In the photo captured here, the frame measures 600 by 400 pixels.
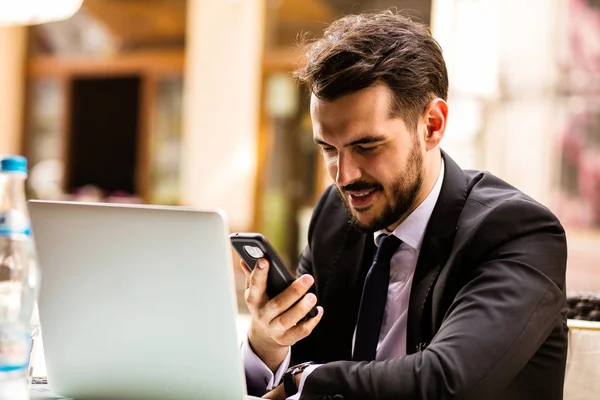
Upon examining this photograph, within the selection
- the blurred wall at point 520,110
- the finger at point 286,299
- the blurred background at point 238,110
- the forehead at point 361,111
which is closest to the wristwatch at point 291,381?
the finger at point 286,299

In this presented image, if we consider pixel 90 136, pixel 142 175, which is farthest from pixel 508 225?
pixel 90 136

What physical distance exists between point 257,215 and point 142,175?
1379 mm

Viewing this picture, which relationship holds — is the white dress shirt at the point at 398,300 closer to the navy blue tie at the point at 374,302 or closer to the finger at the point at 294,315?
the navy blue tie at the point at 374,302

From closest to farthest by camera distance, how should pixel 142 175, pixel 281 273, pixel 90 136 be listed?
pixel 281 273 < pixel 142 175 < pixel 90 136

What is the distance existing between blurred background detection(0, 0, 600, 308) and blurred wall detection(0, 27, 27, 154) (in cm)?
1

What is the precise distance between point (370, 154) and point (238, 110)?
5.36 meters

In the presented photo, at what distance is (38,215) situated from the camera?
1021 millimetres

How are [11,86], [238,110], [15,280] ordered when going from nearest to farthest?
[15,280] < [238,110] < [11,86]

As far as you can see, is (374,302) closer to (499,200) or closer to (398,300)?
(398,300)

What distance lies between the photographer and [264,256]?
47.5 inches

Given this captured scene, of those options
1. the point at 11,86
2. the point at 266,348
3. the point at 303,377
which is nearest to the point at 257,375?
the point at 266,348

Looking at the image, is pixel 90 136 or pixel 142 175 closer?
pixel 142 175

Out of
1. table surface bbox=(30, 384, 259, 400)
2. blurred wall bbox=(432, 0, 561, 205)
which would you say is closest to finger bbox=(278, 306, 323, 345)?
table surface bbox=(30, 384, 259, 400)

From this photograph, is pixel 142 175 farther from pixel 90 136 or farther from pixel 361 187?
pixel 361 187
